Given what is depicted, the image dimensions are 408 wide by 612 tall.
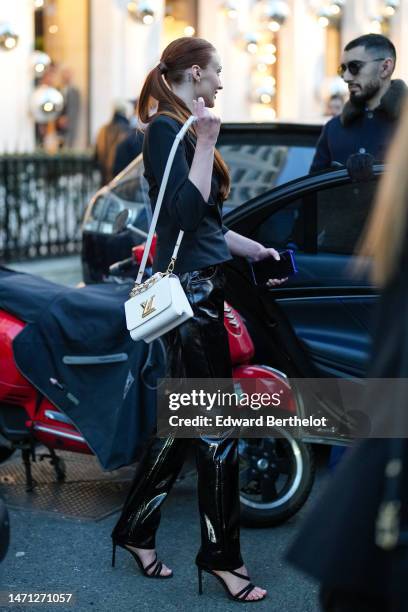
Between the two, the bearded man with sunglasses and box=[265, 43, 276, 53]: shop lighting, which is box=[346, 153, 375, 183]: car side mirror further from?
box=[265, 43, 276, 53]: shop lighting

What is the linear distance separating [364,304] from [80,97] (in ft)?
38.6

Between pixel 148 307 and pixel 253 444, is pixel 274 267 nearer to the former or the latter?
pixel 148 307

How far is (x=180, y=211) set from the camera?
3.59 metres

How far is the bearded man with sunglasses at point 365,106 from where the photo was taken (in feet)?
17.0

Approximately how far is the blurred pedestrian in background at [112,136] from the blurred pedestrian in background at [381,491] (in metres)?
9.36

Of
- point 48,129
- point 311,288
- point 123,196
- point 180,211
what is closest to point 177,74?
point 180,211

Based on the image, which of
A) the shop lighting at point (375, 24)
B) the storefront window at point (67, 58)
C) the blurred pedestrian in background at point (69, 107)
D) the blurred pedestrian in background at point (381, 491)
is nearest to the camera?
the blurred pedestrian in background at point (381, 491)

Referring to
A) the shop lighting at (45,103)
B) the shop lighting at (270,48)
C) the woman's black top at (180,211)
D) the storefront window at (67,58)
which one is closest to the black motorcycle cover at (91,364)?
the woman's black top at (180,211)

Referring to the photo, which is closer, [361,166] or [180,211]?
[180,211]

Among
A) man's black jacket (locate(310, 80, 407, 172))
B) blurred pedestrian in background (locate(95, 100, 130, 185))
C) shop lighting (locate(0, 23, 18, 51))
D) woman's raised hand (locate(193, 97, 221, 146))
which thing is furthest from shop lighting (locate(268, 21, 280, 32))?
woman's raised hand (locate(193, 97, 221, 146))

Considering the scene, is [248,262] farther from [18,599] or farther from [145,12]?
[145,12]

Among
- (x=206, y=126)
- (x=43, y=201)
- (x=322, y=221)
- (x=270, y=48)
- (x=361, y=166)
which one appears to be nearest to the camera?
(x=206, y=126)

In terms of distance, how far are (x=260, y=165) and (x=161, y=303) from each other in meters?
2.77

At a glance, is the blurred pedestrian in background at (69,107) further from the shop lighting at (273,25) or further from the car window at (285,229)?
the car window at (285,229)
